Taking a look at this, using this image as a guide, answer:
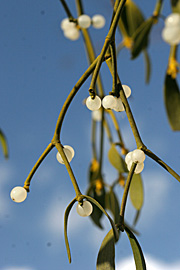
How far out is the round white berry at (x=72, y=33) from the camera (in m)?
1.01

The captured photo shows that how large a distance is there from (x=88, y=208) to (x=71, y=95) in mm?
116

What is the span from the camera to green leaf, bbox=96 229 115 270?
402mm

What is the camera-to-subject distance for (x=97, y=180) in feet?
3.34

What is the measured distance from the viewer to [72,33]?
3.32 ft

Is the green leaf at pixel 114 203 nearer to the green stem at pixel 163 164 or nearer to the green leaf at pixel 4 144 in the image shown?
the green leaf at pixel 4 144

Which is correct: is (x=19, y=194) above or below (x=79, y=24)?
below

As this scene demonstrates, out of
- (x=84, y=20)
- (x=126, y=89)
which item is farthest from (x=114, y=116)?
(x=126, y=89)

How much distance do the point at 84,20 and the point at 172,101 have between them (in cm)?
25

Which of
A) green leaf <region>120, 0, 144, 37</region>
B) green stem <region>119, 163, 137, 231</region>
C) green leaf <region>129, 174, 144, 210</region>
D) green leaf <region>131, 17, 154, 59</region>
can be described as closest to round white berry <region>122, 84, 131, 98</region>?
green stem <region>119, 163, 137, 231</region>

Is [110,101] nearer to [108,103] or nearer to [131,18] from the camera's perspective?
[108,103]

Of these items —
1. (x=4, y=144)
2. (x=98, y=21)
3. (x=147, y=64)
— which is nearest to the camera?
(x=4, y=144)

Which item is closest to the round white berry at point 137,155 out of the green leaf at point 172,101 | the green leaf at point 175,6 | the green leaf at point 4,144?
the green leaf at point 172,101

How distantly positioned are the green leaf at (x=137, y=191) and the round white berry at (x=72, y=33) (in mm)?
426

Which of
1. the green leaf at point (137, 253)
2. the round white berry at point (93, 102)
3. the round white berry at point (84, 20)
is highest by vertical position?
the round white berry at point (84, 20)
